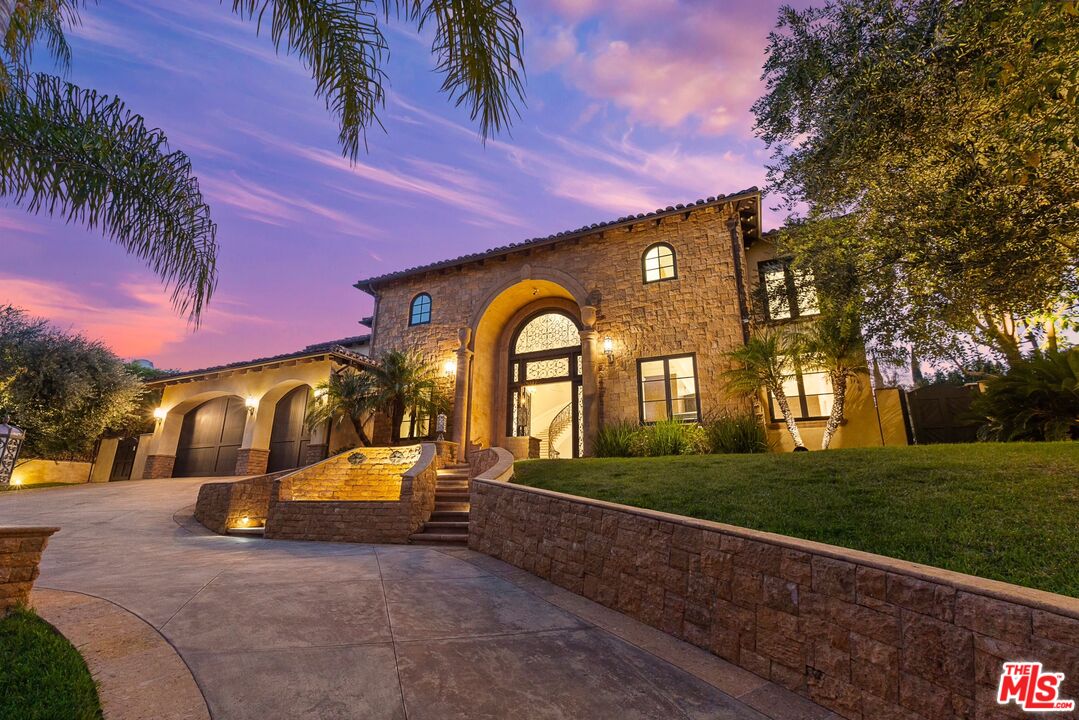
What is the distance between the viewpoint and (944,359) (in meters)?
8.39

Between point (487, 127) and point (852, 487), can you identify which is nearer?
point (487, 127)

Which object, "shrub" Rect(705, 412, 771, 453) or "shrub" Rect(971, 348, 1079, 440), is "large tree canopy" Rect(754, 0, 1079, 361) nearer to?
"shrub" Rect(971, 348, 1079, 440)

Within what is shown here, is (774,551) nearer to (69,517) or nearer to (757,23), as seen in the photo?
(757,23)

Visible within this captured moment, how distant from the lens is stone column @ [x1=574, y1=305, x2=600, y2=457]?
1223 centimetres

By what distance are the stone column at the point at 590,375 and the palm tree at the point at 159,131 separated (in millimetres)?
9257

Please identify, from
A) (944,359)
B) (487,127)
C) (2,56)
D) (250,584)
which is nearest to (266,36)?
(487,127)

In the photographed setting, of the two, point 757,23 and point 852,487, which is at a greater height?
point 757,23

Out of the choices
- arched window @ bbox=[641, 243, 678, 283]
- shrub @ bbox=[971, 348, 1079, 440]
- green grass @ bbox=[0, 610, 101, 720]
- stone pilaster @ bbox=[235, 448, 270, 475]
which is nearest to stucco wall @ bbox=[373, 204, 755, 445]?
arched window @ bbox=[641, 243, 678, 283]

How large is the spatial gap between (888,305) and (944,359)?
1848 mm

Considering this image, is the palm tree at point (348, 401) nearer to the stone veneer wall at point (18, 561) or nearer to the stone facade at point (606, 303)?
the stone facade at point (606, 303)

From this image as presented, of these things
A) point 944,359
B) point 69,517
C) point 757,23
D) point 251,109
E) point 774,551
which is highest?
point 757,23

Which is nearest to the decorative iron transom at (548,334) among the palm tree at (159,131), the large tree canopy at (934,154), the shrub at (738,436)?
the shrub at (738,436)

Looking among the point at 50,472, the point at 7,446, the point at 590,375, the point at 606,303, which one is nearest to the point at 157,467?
the point at 50,472

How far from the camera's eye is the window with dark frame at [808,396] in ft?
35.8
